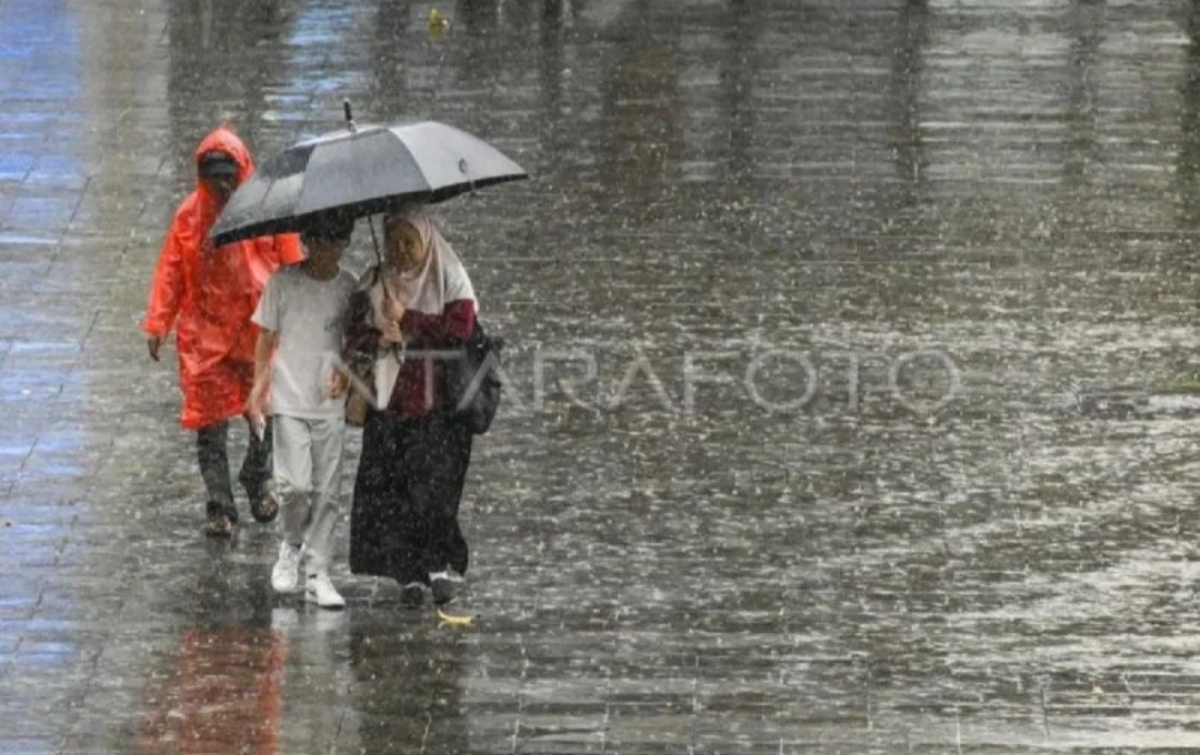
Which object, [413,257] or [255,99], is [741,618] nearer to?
[413,257]

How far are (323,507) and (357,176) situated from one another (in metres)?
1.20

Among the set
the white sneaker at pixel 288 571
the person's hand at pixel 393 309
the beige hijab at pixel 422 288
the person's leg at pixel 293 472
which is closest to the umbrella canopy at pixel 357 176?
the beige hijab at pixel 422 288

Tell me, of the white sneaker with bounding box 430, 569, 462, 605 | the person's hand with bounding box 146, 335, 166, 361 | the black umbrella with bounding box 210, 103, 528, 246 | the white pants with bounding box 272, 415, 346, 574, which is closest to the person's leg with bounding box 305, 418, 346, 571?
the white pants with bounding box 272, 415, 346, 574

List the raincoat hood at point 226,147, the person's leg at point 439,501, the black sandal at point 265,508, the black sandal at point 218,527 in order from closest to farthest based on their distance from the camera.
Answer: the person's leg at point 439,501 < the raincoat hood at point 226,147 < the black sandal at point 218,527 < the black sandal at point 265,508

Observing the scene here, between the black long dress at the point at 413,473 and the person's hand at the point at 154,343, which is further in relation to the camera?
the person's hand at the point at 154,343

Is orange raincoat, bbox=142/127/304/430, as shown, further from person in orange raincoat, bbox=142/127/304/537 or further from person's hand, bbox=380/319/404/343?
person's hand, bbox=380/319/404/343

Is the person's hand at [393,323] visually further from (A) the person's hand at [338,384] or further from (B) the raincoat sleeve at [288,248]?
(B) the raincoat sleeve at [288,248]

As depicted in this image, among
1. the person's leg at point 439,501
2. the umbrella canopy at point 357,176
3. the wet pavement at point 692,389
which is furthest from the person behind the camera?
the person's leg at point 439,501

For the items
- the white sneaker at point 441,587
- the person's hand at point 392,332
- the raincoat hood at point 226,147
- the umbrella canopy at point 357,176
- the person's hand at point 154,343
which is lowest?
the white sneaker at point 441,587

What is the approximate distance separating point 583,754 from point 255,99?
879cm

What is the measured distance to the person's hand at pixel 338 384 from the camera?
11.2 metres

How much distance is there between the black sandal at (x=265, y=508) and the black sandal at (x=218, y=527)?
202 millimetres

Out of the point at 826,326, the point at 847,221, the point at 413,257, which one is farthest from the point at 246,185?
the point at 847,221

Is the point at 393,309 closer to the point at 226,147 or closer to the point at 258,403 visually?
the point at 258,403
